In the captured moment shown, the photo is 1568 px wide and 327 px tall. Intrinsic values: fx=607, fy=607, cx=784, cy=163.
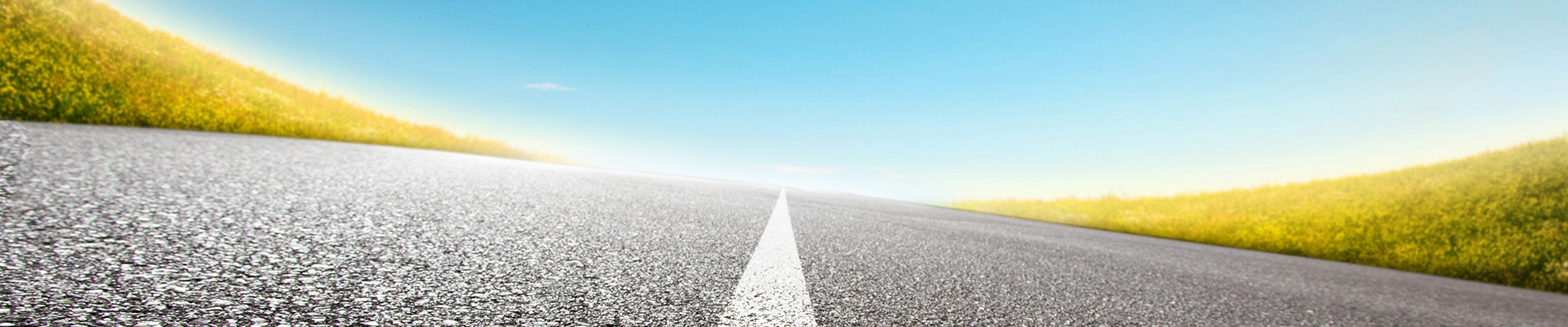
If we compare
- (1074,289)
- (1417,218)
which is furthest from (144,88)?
(1417,218)

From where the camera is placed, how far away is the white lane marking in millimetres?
1720

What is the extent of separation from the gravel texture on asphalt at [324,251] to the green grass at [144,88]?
18.0 ft

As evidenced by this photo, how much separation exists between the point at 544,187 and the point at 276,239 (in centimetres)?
358

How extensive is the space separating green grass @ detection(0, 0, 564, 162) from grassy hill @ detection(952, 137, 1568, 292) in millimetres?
16949

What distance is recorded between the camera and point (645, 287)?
2.01 m

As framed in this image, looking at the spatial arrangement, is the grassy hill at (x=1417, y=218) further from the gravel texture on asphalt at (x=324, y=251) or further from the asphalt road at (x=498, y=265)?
the gravel texture on asphalt at (x=324, y=251)

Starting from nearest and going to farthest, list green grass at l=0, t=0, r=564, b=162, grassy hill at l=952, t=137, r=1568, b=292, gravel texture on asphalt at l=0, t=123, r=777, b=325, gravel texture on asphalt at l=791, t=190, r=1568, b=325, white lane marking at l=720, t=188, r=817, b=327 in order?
gravel texture on asphalt at l=0, t=123, r=777, b=325, white lane marking at l=720, t=188, r=817, b=327, gravel texture on asphalt at l=791, t=190, r=1568, b=325, green grass at l=0, t=0, r=564, b=162, grassy hill at l=952, t=137, r=1568, b=292

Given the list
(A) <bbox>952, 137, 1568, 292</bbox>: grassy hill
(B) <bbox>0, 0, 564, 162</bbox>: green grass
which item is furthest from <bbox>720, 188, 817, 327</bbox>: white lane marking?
(A) <bbox>952, 137, 1568, 292</bbox>: grassy hill

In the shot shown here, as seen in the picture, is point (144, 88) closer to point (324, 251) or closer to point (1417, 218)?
point (324, 251)

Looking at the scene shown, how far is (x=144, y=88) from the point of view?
34.5 feet

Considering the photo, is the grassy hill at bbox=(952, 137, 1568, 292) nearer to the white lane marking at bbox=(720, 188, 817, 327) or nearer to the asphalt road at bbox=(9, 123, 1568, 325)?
the asphalt road at bbox=(9, 123, 1568, 325)

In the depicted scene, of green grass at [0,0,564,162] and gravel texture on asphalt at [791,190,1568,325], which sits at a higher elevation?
green grass at [0,0,564,162]

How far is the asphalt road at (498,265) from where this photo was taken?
159 cm

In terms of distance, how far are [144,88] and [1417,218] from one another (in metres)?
23.1
